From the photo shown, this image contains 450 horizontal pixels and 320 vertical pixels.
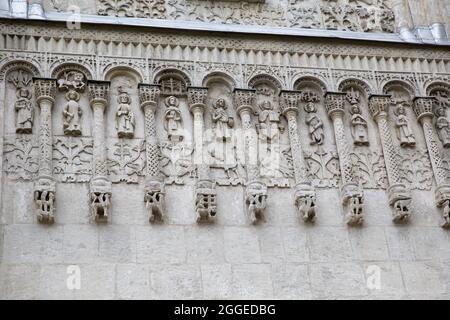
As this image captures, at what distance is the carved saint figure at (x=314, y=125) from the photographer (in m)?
8.69

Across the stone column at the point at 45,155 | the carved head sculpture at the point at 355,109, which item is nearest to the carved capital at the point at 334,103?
the carved head sculpture at the point at 355,109

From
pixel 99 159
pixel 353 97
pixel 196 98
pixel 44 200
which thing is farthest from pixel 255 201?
pixel 44 200

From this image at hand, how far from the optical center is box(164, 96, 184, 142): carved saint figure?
8.40 m

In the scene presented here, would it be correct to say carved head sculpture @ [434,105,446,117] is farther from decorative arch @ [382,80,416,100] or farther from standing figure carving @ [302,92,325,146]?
standing figure carving @ [302,92,325,146]

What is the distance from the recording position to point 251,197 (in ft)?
26.3

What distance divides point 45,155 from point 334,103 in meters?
3.31

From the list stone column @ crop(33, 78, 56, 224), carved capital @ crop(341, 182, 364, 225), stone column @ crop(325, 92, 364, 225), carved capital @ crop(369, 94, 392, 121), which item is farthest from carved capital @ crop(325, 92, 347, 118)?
stone column @ crop(33, 78, 56, 224)

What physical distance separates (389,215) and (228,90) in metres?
2.31

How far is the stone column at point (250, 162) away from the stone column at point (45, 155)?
200cm

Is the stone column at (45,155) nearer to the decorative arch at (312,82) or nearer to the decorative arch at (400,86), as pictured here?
the decorative arch at (312,82)

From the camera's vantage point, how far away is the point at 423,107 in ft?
29.7
